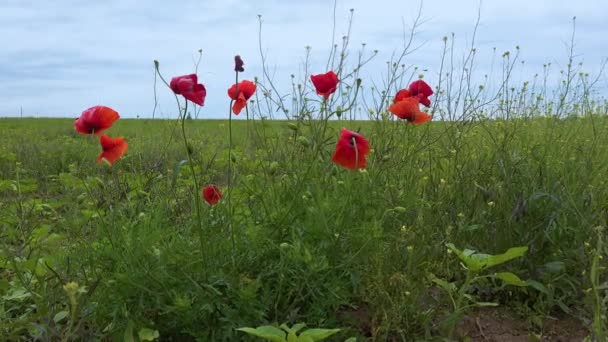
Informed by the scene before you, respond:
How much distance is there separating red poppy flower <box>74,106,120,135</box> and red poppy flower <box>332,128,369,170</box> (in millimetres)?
712

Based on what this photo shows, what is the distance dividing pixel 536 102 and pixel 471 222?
2.76 m

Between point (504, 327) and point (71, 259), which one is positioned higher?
point (71, 259)

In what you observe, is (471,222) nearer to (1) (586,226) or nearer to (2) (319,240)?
(1) (586,226)

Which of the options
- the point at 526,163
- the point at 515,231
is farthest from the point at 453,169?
the point at 515,231

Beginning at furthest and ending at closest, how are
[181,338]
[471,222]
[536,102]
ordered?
[536,102]
[471,222]
[181,338]

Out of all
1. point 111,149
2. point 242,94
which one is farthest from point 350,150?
point 111,149

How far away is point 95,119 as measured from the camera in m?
1.94

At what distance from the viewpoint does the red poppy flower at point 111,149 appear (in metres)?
1.97

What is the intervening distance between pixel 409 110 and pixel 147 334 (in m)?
1.18

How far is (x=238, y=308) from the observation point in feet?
6.11

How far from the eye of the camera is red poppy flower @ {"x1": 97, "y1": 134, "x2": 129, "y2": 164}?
1973mm

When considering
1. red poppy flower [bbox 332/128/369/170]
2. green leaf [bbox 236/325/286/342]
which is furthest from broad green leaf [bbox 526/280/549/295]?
green leaf [bbox 236/325/286/342]

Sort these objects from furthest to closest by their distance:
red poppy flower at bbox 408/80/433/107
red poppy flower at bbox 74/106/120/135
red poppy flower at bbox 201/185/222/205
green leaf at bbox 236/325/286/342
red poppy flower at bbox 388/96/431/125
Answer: red poppy flower at bbox 408/80/433/107
red poppy flower at bbox 388/96/431/125
red poppy flower at bbox 201/185/222/205
red poppy flower at bbox 74/106/120/135
green leaf at bbox 236/325/286/342

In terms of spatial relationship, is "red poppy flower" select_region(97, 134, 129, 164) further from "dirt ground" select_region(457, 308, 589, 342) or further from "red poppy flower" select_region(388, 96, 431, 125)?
"dirt ground" select_region(457, 308, 589, 342)
